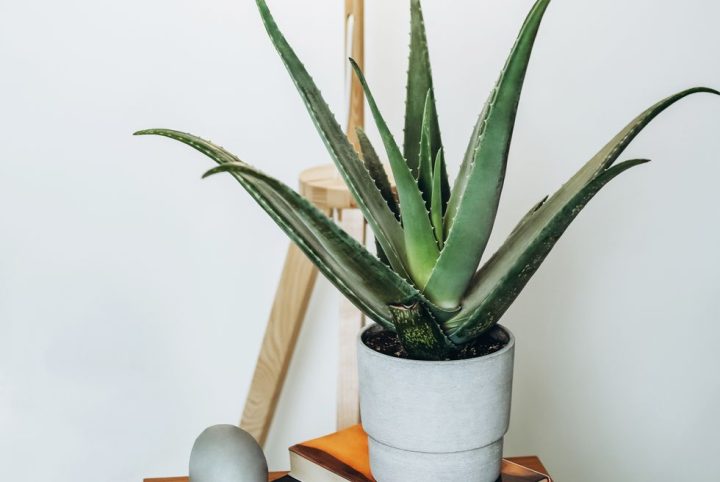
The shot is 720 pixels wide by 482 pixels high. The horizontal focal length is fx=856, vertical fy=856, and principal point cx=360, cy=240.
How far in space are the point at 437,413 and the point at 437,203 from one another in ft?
0.48

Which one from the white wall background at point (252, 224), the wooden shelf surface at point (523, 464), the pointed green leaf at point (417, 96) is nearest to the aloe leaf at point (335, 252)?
the pointed green leaf at point (417, 96)

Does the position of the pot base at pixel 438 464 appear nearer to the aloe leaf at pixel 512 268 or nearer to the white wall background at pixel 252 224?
the aloe leaf at pixel 512 268

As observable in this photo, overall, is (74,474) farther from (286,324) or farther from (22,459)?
(286,324)

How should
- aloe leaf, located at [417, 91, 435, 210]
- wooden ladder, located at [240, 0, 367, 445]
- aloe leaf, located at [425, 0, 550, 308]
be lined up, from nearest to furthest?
aloe leaf, located at [425, 0, 550, 308] → aloe leaf, located at [417, 91, 435, 210] → wooden ladder, located at [240, 0, 367, 445]

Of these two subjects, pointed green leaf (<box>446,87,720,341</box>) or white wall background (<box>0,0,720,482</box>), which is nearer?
pointed green leaf (<box>446,87,720,341</box>)

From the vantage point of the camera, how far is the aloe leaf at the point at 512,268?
1.72 feet

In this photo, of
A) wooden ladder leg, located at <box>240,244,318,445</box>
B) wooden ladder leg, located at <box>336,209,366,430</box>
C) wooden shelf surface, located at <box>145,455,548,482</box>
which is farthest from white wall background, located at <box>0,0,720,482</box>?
wooden shelf surface, located at <box>145,455,548,482</box>

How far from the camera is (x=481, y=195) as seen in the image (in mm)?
550

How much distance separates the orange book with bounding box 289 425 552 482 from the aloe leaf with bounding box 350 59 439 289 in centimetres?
16

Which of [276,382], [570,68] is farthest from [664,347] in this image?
[276,382]

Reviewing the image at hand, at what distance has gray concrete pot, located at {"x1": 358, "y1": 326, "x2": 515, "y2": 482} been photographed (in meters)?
0.57

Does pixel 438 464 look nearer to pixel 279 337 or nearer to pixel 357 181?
pixel 357 181

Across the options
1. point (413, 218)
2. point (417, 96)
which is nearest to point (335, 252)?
point (413, 218)

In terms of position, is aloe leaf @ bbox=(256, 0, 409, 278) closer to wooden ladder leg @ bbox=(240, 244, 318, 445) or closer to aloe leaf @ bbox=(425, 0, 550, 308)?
aloe leaf @ bbox=(425, 0, 550, 308)
